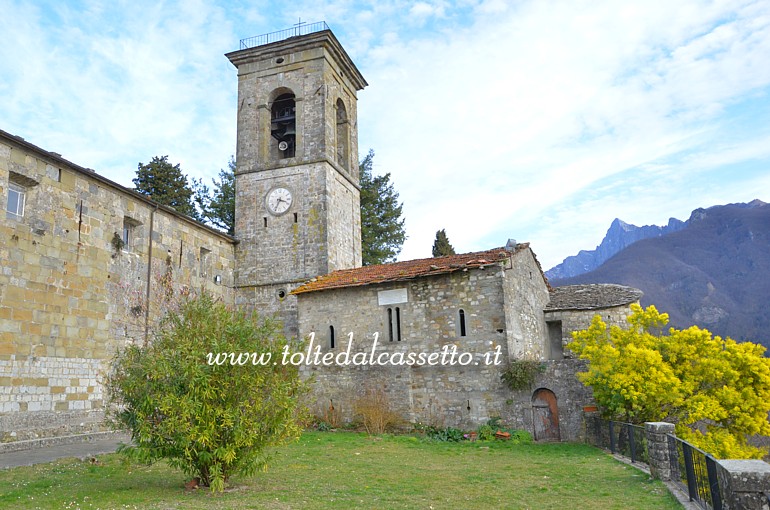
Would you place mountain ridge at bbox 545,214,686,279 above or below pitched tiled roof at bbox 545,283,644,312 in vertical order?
above

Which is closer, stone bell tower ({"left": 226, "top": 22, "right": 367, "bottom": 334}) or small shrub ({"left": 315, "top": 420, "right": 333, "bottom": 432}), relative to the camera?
small shrub ({"left": 315, "top": 420, "right": 333, "bottom": 432})

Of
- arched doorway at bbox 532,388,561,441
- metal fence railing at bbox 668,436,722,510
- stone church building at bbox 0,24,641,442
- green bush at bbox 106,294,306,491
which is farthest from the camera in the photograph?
arched doorway at bbox 532,388,561,441

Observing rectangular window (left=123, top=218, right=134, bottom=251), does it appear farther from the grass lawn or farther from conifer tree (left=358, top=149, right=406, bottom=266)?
conifer tree (left=358, top=149, right=406, bottom=266)

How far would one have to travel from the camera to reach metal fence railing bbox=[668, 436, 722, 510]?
21.6 ft

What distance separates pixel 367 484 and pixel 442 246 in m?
27.2

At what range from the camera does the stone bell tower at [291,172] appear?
23828 millimetres

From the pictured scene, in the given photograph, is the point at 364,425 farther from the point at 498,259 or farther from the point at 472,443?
the point at 498,259

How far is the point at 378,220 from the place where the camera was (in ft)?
117

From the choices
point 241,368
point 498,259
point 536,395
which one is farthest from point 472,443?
point 241,368

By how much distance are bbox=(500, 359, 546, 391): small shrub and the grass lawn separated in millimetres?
3183

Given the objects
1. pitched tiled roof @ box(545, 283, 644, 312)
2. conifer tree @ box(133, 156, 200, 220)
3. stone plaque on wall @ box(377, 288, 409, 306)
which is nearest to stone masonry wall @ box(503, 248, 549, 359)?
pitched tiled roof @ box(545, 283, 644, 312)

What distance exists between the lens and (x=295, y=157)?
24.9 meters

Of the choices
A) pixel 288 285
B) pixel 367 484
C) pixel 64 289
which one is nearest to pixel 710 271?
pixel 288 285

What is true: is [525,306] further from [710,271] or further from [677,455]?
[710,271]
